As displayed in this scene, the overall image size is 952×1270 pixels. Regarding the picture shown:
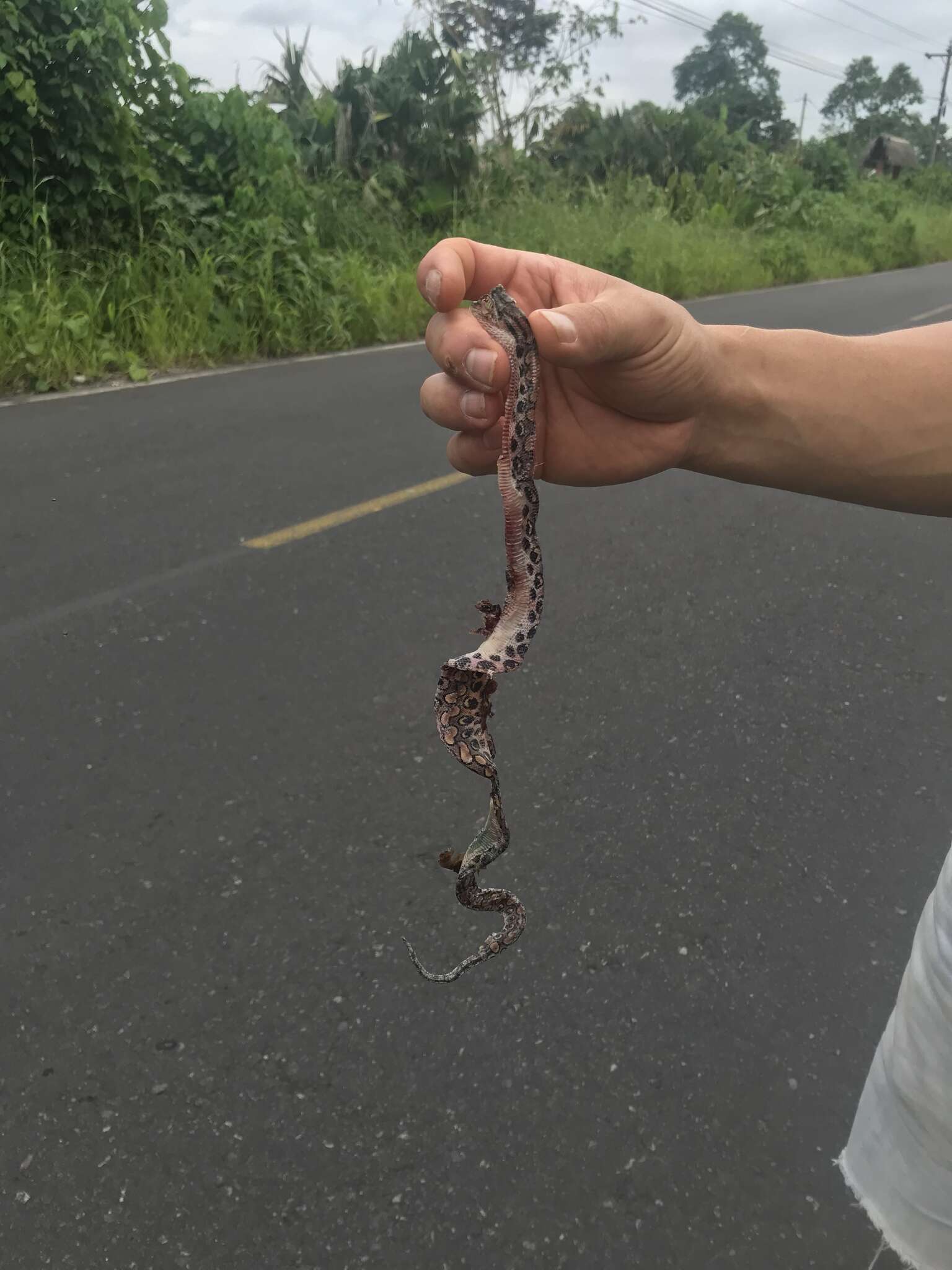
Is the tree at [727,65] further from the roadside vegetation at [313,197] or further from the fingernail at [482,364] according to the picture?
the fingernail at [482,364]

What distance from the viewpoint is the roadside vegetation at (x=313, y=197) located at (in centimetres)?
793

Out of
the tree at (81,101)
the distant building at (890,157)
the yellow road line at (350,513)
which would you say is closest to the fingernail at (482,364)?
the yellow road line at (350,513)

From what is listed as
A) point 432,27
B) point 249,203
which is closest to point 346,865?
point 249,203

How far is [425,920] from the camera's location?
2576 millimetres

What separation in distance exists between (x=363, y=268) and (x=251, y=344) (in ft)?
6.23

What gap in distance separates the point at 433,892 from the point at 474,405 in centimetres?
160

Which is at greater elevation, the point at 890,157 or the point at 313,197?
the point at 890,157

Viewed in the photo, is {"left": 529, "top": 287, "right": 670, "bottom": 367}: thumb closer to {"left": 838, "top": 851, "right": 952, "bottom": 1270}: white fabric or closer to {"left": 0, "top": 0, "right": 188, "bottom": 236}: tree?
{"left": 838, "top": 851, "right": 952, "bottom": 1270}: white fabric

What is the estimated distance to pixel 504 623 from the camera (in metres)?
1.24

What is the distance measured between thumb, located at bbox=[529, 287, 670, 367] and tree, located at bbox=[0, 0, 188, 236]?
7.93 metres

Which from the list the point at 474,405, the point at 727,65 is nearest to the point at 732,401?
the point at 474,405

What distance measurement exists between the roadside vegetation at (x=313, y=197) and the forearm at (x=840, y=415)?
666cm

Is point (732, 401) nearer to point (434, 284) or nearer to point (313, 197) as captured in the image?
point (434, 284)

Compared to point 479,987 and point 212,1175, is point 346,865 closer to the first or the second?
point 479,987
